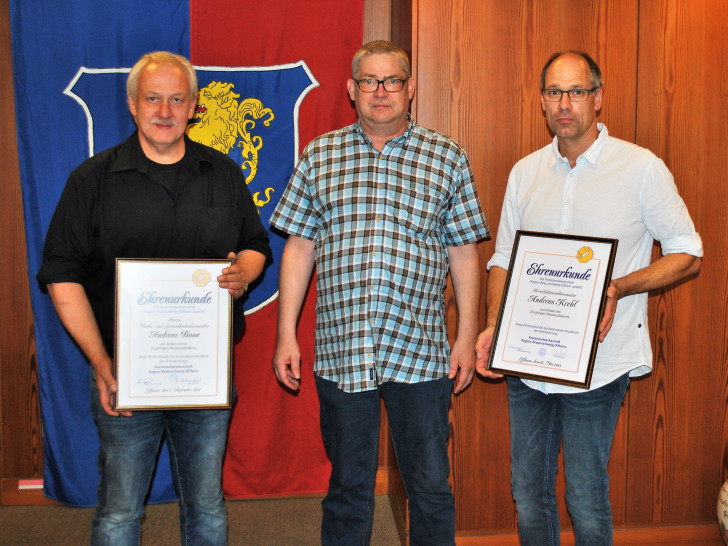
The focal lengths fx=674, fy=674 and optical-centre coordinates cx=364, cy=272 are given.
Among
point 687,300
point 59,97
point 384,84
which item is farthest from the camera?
point 59,97

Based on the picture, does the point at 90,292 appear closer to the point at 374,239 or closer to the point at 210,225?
the point at 210,225

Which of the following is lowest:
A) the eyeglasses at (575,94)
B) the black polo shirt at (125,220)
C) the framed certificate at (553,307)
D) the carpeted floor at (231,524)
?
the carpeted floor at (231,524)

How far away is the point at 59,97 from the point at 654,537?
3.16 meters

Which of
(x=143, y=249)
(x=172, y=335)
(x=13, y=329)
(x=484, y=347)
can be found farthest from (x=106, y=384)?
(x=13, y=329)

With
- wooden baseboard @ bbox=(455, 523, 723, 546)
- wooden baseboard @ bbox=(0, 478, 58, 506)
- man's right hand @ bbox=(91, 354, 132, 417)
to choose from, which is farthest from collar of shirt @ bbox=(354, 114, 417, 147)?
wooden baseboard @ bbox=(0, 478, 58, 506)

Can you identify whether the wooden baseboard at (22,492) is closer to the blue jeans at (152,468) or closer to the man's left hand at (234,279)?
the blue jeans at (152,468)

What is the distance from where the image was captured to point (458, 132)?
2.65 metres

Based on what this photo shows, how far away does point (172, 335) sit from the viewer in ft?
6.37

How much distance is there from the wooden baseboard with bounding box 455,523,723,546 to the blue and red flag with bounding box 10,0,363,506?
1.11m

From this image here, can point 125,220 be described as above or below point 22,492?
A: above

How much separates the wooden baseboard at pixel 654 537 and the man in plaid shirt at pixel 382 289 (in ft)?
2.30

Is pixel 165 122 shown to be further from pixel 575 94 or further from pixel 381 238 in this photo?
pixel 575 94

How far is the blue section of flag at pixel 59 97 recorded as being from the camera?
2895 mm

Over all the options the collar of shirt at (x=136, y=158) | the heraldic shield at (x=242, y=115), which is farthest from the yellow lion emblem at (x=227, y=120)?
the collar of shirt at (x=136, y=158)
